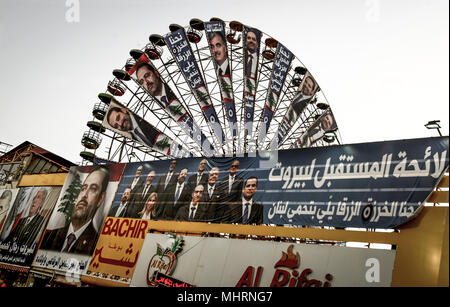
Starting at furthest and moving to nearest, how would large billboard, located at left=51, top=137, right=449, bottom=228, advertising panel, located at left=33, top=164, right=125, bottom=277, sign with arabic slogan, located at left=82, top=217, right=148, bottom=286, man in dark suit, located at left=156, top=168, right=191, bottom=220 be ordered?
1. advertising panel, located at left=33, top=164, right=125, bottom=277
2. man in dark suit, located at left=156, top=168, right=191, bottom=220
3. sign with arabic slogan, located at left=82, top=217, right=148, bottom=286
4. large billboard, located at left=51, top=137, right=449, bottom=228

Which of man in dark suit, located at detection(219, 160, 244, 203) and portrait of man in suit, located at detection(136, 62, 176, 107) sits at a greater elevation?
portrait of man in suit, located at detection(136, 62, 176, 107)

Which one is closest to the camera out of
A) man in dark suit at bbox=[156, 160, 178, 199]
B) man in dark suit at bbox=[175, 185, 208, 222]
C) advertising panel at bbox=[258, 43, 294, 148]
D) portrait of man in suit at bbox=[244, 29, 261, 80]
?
man in dark suit at bbox=[175, 185, 208, 222]

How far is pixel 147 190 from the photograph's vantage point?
1438cm

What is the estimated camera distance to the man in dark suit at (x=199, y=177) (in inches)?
517

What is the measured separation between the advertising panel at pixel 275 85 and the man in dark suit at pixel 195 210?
835 cm

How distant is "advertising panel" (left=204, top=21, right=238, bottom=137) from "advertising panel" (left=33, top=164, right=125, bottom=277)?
7.09 meters

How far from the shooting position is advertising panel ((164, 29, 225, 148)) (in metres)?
19.4

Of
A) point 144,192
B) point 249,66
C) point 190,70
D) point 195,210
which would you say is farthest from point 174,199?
point 249,66

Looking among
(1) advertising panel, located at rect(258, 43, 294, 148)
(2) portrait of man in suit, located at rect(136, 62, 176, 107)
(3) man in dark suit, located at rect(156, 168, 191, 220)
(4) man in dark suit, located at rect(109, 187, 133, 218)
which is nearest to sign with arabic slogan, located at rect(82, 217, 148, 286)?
(4) man in dark suit, located at rect(109, 187, 133, 218)

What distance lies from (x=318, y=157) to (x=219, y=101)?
11448 mm

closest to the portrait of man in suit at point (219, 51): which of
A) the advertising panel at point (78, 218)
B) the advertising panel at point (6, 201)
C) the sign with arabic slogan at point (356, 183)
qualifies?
the advertising panel at point (78, 218)

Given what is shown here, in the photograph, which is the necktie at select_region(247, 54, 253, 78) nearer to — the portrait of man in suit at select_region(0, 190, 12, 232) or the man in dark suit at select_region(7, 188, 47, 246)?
the man in dark suit at select_region(7, 188, 47, 246)

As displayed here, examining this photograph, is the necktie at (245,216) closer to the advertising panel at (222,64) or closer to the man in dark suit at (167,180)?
the man in dark suit at (167,180)

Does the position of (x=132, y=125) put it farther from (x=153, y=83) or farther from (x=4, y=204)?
(x=4, y=204)
